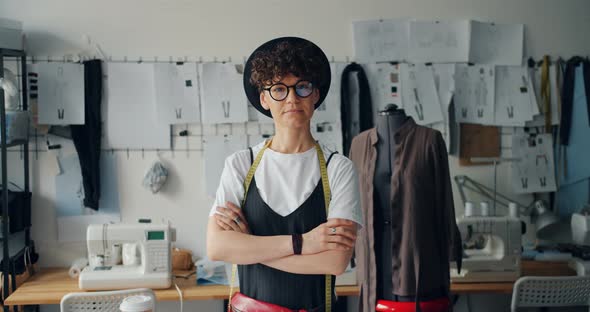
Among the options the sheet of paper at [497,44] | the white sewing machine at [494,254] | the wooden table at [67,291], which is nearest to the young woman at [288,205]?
the wooden table at [67,291]

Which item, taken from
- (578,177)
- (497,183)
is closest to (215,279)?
(497,183)

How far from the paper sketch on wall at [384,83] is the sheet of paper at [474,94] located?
353mm

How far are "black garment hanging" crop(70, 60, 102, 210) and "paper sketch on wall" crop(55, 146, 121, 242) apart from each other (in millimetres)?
63

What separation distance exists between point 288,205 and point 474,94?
2.30 metres

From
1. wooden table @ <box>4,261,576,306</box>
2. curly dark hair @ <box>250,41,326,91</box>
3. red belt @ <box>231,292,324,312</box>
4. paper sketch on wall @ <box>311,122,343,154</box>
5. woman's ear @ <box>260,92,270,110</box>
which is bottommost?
wooden table @ <box>4,261,576,306</box>

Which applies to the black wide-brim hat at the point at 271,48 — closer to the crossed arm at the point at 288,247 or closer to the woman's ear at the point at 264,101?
the woman's ear at the point at 264,101

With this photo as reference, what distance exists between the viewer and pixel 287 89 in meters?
1.51

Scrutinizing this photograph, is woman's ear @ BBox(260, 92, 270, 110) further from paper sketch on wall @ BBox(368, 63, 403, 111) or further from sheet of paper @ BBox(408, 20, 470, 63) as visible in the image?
sheet of paper @ BBox(408, 20, 470, 63)

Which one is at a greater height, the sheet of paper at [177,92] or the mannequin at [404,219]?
the sheet of paper at [177,92]

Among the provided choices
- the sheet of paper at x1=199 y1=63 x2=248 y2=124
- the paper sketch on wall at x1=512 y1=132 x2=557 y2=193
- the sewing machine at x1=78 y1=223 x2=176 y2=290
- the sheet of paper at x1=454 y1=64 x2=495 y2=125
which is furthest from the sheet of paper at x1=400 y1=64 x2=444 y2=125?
the sewing machine at x1=78 y1=223 x2=176 y2=290

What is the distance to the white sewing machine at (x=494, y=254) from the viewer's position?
2.91m

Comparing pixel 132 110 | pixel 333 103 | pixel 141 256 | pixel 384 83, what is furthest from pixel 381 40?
pixel 141 256

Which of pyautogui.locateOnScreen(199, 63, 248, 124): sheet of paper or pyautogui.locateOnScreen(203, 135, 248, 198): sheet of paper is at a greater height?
pyautogui.locateOnScreen(199, 63, 248, 124): sheet of paper

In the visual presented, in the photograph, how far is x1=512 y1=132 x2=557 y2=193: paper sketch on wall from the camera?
3529 millimetres
